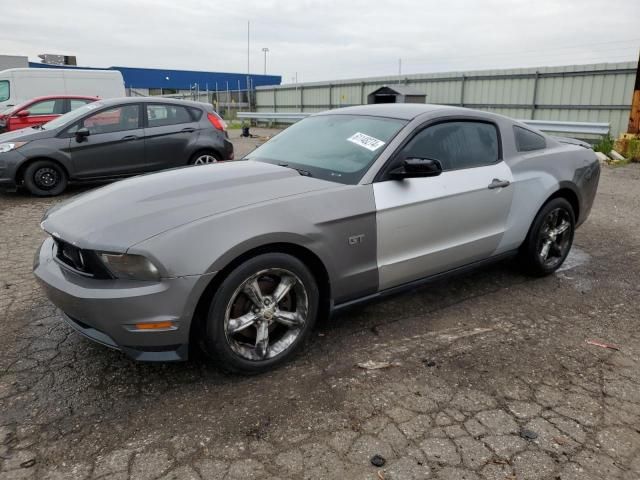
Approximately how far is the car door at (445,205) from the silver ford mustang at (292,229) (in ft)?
0.04

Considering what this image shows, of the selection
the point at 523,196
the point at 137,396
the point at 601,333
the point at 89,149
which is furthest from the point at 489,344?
the point at 89,149

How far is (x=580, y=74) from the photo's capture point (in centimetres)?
1528

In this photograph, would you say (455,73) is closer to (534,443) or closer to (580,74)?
(580,74)

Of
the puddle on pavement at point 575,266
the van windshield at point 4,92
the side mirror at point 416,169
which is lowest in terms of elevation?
the puddle on pavement at point 575,266

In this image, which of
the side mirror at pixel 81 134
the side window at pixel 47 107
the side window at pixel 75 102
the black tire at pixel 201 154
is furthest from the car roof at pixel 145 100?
the side window at pixel 47 107

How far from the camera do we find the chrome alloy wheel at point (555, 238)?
4473 mm

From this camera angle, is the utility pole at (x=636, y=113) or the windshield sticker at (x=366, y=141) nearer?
the windshield sticker at (x=366, y=141)

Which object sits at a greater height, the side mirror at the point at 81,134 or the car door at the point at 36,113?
the car door at the point at 36,113

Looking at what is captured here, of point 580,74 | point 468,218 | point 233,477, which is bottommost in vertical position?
point 233,477

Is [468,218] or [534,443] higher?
[468,218]

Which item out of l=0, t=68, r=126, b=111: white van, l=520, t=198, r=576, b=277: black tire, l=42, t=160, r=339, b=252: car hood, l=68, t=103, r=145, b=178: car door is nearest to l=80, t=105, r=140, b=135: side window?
l=68, t=103, r=145, b=178: car door

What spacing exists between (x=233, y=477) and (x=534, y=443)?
1.40m

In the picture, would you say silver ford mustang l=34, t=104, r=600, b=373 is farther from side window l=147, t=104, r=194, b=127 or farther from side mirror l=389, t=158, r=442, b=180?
side window l=147, t=104, r=194, b=127

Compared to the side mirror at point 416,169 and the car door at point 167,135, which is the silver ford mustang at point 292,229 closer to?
the side mirror at point 416,169
